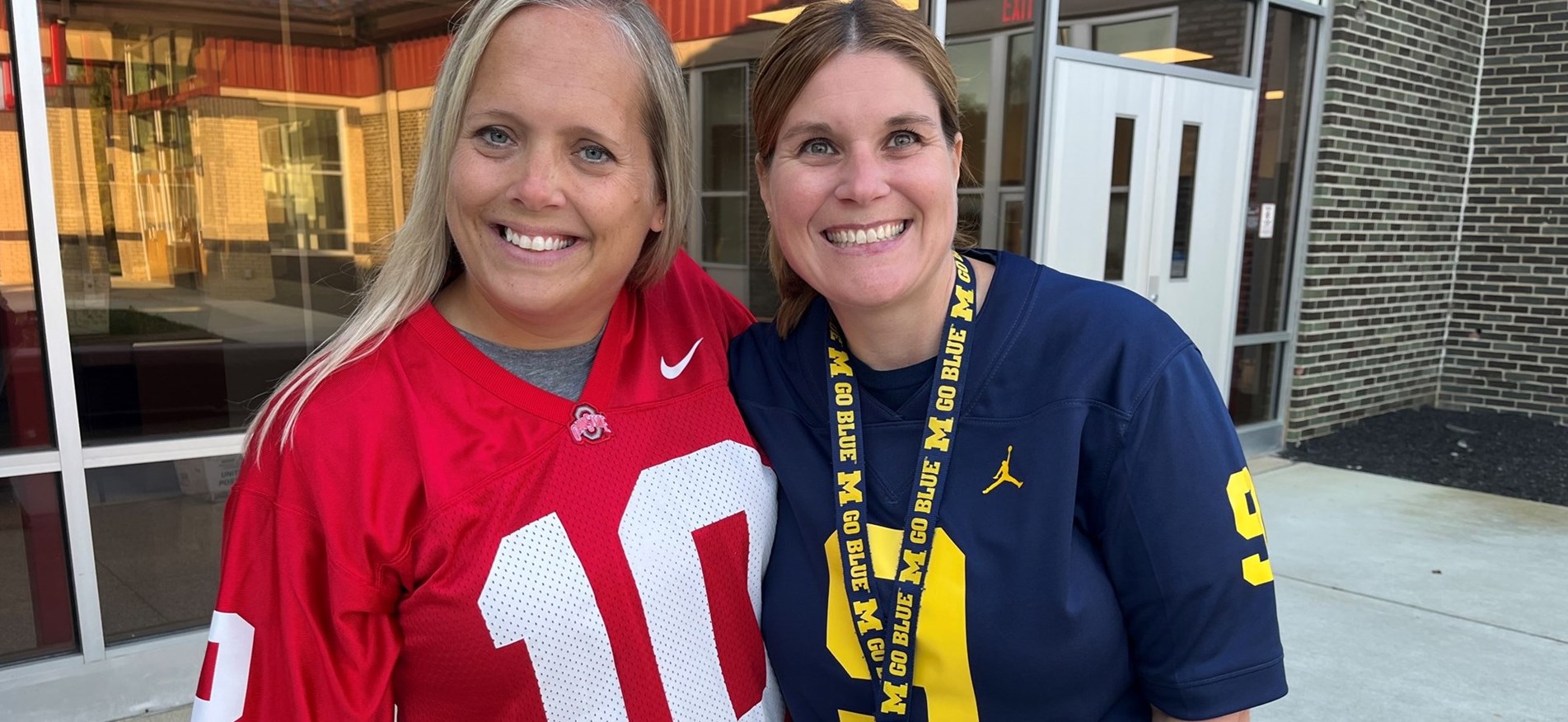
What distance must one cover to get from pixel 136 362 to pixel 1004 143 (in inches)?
200

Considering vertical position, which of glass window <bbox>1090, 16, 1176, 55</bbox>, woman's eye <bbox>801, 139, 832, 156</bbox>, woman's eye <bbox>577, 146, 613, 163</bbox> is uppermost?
glass window <bbox>1090, 16, 1176, 55</bbox>

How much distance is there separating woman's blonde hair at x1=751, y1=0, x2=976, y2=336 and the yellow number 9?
0.62 m

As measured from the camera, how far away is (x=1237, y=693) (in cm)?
143

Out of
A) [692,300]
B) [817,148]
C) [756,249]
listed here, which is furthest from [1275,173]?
[817,148]

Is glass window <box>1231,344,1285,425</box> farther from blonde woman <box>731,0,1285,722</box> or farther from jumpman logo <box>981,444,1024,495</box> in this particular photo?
jumpman logo <box>981,444,1024,495</box>

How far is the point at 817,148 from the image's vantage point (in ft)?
5.33

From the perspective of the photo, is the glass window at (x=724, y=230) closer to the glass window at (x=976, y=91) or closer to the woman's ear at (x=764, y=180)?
the glass window at (x=976, y=91)

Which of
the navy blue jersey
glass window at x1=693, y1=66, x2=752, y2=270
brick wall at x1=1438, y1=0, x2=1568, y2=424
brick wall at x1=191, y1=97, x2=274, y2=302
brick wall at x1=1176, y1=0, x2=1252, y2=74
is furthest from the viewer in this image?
glass window at x1=693, y1=66, x2=752, y2=270

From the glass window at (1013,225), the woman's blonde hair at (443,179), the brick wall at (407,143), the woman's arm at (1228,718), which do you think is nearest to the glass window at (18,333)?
the brick wall at (407,143)

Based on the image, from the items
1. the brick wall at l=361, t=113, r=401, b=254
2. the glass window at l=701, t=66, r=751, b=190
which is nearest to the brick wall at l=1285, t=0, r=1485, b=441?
the glass window at l=701, t=66, r=751, b=190

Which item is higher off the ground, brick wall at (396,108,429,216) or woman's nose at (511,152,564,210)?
brick wall at (396,108,429,216)

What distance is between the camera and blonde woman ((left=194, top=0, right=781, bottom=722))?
1350mm

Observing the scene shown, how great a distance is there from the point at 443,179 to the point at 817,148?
59cm

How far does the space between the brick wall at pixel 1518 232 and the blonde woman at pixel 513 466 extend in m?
8.91
